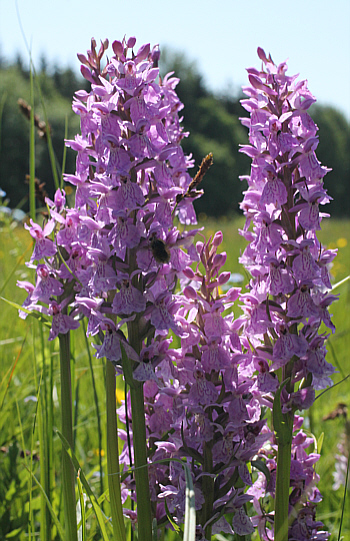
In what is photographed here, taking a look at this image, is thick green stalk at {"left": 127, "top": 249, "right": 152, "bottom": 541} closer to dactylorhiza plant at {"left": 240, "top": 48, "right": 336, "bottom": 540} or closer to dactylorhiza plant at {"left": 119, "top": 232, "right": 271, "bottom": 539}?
dactylorhiza plant at {"left": 119, "top": 232, "right": 271, "bottom": 539}

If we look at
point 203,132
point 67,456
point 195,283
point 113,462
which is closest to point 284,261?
point 195,283

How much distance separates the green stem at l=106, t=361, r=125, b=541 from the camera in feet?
3.92

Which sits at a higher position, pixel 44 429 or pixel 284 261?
pixel 284 261

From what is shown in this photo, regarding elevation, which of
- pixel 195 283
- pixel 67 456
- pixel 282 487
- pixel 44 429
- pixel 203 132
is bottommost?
pixel 282 487

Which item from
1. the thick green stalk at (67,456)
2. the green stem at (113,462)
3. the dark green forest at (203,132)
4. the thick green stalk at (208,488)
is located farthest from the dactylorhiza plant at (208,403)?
the dark green forest at (203,132)

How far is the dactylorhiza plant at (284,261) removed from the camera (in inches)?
46.6

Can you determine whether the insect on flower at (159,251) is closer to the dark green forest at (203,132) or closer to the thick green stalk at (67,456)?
the thick green stalk at (67,456)

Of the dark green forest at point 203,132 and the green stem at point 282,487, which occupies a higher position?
the dark green forest at point 203,132

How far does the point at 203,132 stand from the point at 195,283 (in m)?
51.3

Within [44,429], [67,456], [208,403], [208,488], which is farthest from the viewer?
[44,429]

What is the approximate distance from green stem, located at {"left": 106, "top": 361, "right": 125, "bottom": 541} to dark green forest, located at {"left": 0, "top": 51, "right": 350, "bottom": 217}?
28188 mm

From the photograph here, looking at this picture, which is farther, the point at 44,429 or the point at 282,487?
the point at 44,429

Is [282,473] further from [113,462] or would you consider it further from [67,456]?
[67,456]

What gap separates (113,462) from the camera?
1230mm
